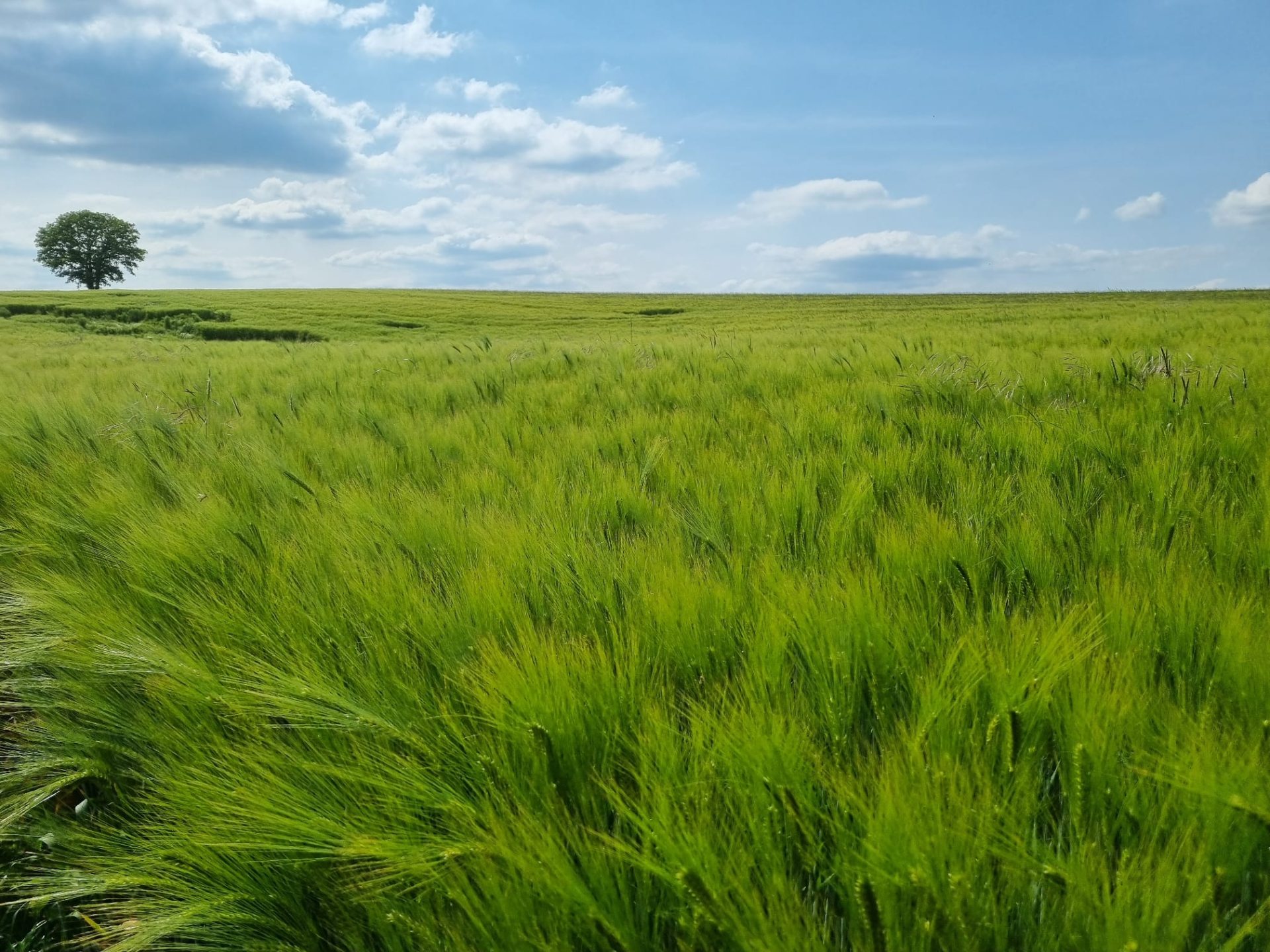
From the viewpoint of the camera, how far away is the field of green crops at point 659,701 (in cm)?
62

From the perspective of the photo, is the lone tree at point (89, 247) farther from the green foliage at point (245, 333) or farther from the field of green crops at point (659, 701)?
the field of green crops at point (659, 701)

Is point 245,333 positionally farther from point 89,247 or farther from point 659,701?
point 89,247

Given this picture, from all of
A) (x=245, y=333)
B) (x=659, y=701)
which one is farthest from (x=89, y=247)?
(x=659, y=701)

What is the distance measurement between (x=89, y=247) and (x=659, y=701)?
253 ft

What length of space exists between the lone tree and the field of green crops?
7399cm

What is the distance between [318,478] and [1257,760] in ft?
7.49

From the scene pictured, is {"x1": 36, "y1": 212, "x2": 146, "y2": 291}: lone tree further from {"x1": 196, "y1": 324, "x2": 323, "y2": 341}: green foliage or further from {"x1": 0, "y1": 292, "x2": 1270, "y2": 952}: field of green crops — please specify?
{"x1": 0, "y1": 292, "x2": 1270, "y2": 952}: field of green crops

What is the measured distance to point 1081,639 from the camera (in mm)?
840

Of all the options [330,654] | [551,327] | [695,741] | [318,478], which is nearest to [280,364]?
[318,478]

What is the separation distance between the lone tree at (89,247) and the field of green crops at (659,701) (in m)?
74.0

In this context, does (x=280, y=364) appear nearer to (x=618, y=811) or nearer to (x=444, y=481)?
(x=444, y=481)

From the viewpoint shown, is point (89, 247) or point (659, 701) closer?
point (659, 701)

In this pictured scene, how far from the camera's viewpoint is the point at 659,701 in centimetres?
87

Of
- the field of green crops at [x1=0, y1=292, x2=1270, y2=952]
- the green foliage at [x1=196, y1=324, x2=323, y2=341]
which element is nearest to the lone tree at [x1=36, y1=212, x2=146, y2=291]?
the green foliage at [x1=196, y1=324, x2=323, y2=341]
